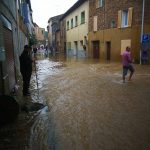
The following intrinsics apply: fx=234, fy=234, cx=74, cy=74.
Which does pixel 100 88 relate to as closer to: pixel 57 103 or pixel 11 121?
pixel 57 103

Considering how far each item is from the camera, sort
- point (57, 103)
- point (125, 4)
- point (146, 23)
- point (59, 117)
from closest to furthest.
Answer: point (59, 117), point (57, 103), point (146, 23), point (125, 4)

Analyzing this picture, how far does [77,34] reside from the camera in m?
33.7

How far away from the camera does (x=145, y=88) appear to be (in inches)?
382

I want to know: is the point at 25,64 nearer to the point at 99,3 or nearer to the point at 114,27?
the point at 114,27

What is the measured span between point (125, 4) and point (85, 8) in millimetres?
8401

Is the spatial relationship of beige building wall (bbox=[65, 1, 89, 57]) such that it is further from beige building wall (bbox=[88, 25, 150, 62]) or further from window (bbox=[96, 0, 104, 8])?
beige building wall (bbox=[88, 25, 150, 62])

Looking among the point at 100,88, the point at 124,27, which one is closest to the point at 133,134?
the point at 100,88

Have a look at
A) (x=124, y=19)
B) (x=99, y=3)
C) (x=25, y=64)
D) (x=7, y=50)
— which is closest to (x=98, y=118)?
(x=25, y=64)

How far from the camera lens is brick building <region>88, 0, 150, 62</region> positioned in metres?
20.8

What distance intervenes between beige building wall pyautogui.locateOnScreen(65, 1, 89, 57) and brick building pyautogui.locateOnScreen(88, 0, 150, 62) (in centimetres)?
176

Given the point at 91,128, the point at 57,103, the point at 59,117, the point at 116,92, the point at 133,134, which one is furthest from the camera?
the point at 116,92

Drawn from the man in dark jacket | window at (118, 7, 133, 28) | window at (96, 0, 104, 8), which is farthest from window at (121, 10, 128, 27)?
the man in dark jacket

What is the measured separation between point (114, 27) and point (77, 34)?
10.6 m

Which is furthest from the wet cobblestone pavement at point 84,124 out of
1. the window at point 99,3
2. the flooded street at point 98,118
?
the window at point 99,3
